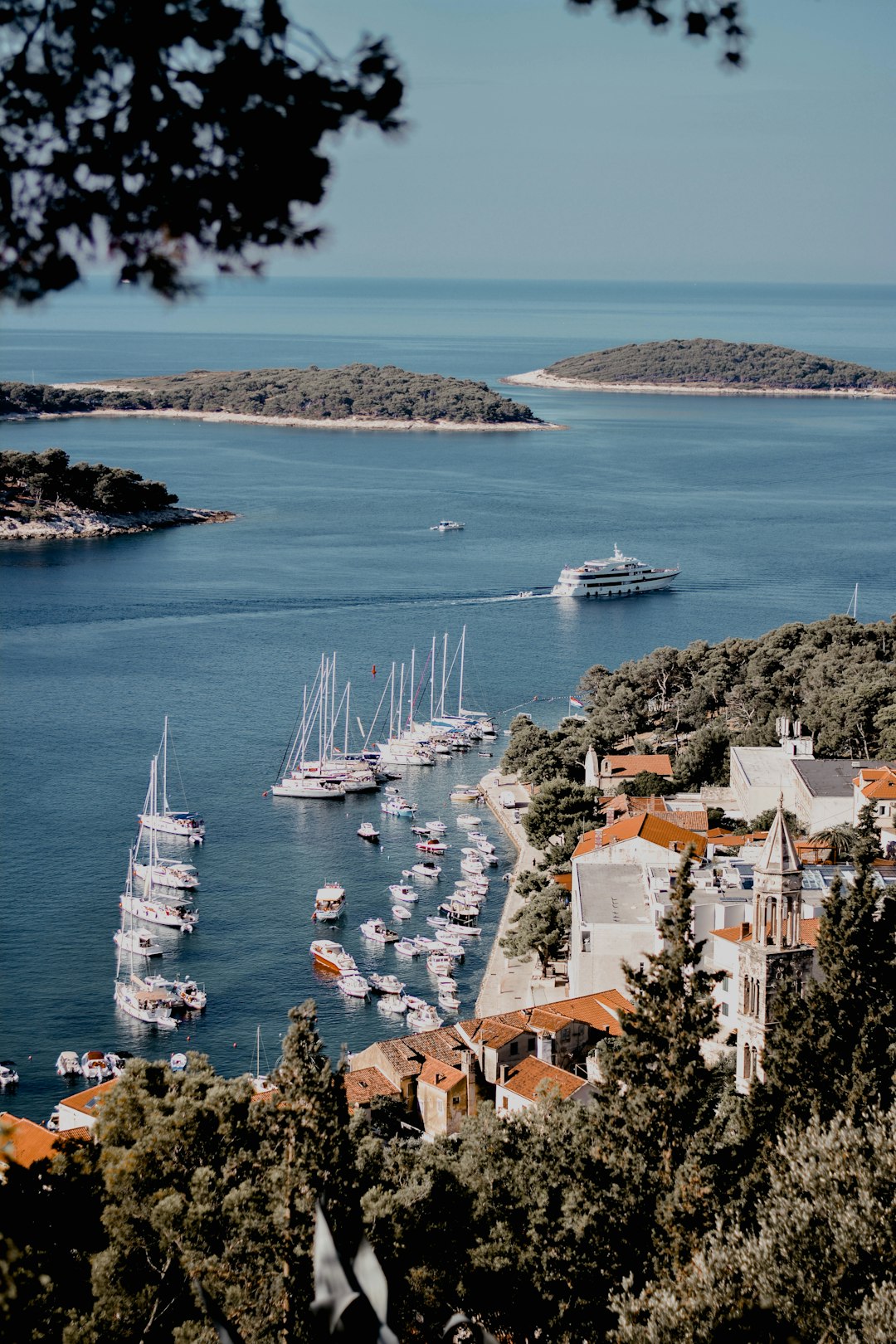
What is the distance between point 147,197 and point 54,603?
42.4 metres

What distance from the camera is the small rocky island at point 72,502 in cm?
5584

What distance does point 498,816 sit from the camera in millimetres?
26484

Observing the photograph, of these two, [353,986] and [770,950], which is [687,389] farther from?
[770,950]

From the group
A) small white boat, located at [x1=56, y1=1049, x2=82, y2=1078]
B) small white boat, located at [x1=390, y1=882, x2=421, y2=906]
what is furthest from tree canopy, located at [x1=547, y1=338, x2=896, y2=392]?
small white boat, located at [x1=56, y1=1049, x2=82, y2=1078]

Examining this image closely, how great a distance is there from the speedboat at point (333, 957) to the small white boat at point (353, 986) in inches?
7.1

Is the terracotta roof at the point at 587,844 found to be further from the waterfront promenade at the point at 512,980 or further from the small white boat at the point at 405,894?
the small white boat at the point at 405,894

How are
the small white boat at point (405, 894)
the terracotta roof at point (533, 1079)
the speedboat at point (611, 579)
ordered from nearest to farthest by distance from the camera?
the terracotta roof at point (533, 1079), the small white boat at point (405, 894), the speedboat at point (611, 579)

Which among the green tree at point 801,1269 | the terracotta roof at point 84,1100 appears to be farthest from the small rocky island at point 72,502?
the green tree at point 801,1269

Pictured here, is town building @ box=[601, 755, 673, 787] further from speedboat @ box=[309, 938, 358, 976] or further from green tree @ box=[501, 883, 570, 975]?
speedboat @ box=[309, 938, 358, 976]

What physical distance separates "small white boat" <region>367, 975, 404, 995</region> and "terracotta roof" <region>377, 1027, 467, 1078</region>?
2.77 m

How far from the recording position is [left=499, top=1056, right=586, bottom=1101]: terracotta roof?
14.1 meters

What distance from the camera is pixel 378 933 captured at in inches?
818

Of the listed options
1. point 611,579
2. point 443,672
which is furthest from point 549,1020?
point 611,579

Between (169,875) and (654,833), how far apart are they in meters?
7.60
